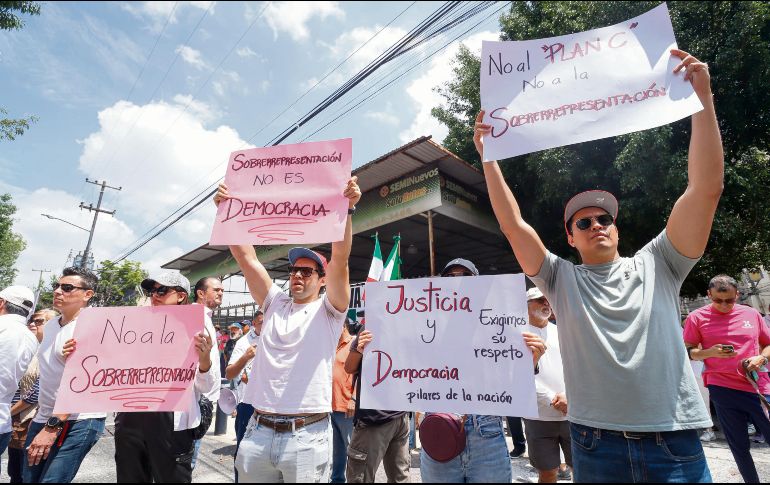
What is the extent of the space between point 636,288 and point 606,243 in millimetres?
231

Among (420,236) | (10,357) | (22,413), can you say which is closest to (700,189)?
(10,357)

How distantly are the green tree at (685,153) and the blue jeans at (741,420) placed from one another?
504 cm

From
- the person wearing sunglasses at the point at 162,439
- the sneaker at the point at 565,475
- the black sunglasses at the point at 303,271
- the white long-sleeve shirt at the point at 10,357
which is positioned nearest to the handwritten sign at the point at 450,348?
the black sunglasses at the point at 303,271

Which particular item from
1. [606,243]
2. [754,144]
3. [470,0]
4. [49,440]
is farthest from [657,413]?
[754,144]

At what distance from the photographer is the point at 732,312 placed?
3.96 m

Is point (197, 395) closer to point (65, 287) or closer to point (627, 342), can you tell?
point (65, 287)

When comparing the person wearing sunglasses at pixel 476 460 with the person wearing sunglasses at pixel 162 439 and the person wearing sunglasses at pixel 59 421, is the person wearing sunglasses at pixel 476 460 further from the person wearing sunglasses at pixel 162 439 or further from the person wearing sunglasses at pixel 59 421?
the person wearing sunglasses at pixel 59 421

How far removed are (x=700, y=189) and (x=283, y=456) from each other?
7.26ft

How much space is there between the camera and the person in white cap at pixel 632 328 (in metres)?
1.57

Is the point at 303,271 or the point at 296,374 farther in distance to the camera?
the point at 303,271

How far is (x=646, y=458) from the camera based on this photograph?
1554 millimetres

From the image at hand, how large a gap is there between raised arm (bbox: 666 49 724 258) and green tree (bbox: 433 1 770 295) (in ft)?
22.3

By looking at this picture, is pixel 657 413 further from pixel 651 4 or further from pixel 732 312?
pixel 651 4

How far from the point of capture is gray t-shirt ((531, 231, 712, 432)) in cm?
158
